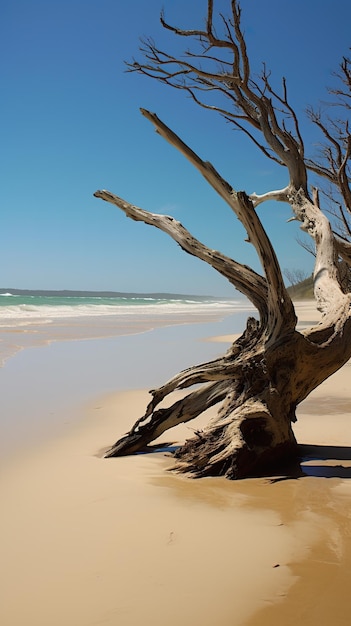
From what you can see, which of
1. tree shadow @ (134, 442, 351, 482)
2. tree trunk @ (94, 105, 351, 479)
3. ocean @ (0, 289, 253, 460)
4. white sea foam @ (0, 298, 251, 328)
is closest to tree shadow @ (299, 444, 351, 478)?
tree shadow @ (134, 442, 351, 482)

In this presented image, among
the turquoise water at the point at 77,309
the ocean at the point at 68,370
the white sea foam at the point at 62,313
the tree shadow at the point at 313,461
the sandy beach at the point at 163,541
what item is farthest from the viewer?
the turquoise water at the point at 77,309

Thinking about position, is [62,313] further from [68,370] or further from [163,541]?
[163,541]

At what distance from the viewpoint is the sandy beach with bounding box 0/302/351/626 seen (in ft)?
6.70

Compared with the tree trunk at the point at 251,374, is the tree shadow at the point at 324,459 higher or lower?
lower

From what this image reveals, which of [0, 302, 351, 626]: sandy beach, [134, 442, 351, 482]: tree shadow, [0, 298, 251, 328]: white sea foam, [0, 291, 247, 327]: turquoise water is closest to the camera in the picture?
[0, 302, 351, 626]: sandy beach

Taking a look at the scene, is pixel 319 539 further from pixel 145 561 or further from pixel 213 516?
pixel 145 561

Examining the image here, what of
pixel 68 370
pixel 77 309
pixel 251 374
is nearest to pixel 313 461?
pixel 251 374

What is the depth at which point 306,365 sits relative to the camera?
418 cm

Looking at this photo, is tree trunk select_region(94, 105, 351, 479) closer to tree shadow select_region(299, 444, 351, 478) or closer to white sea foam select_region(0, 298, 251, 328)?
tree shadow select_region(299, 444, 351, 478)

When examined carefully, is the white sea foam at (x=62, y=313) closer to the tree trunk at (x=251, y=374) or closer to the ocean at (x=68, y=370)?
the ocean at (x=68, y=370)

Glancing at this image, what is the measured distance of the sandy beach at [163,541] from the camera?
2043 mm

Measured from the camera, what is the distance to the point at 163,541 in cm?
264

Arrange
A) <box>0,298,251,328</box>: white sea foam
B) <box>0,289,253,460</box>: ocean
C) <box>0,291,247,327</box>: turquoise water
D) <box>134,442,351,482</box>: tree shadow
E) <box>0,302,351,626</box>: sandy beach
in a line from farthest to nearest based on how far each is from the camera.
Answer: <box>0,291,247,327</box>: turquoise water → <box>0,298,251,328</box>: white sea foam → <box>0,289,253,460</box>: ocean → <box>134,442,351,482</box>: tree shadow → <box>0,302,351,626</box>: sandy beach

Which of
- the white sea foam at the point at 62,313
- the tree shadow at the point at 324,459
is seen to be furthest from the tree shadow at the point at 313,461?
the white sea foam at the point at 62,313
